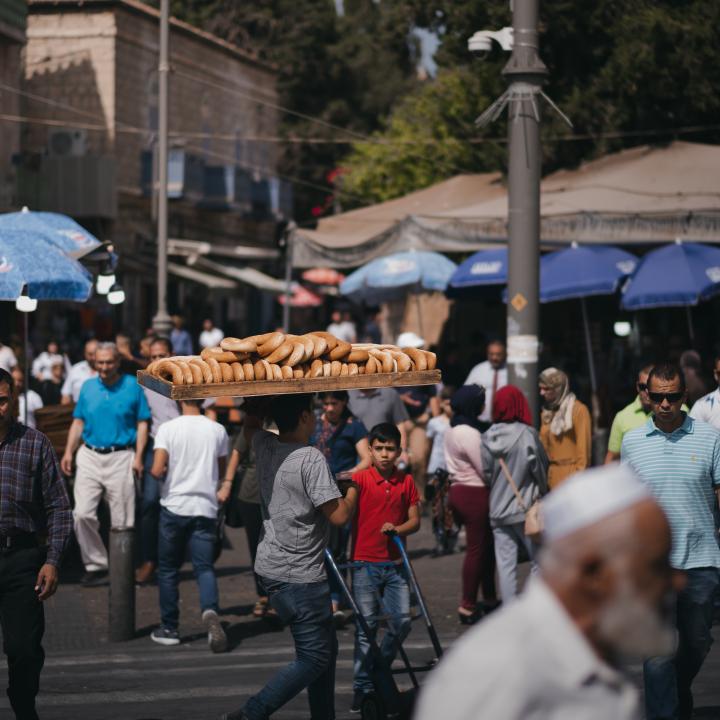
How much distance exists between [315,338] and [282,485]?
91 cm

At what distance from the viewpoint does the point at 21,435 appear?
22.0 feet

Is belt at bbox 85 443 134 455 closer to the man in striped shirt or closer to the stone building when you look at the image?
the man in striped shirt

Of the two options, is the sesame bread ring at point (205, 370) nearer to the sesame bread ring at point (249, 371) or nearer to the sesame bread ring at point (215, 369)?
the sesame bread ring at point (215, 369)

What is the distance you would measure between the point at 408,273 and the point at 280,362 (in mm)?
11966

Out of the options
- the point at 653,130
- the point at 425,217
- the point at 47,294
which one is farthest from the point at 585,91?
the point at 47,294

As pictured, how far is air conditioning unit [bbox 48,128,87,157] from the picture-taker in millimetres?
36469

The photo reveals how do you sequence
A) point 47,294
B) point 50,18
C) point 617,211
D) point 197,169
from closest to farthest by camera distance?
point 47,294, point 617,211, point 50,18, point 197,169

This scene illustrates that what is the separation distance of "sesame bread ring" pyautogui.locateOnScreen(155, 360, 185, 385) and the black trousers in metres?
1.03

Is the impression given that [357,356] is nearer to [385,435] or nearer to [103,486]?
[385,435]

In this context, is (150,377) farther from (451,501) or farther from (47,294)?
(47,294)

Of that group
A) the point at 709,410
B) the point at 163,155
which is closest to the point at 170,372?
the point at 709,410

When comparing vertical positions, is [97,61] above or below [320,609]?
above

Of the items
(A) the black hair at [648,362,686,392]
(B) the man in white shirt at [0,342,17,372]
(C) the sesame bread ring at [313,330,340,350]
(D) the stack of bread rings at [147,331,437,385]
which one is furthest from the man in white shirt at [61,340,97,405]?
(A) the black hair at [648,362,686,392]

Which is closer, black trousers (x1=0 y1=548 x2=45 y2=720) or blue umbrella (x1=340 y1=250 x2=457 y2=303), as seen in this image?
black trousers (x1=0 y1=548 x2=45 y2=720)
